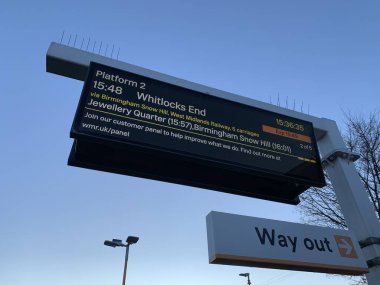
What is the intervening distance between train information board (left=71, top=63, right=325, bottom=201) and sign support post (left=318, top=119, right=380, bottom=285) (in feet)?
2.89

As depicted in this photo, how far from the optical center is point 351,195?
6.55 meters

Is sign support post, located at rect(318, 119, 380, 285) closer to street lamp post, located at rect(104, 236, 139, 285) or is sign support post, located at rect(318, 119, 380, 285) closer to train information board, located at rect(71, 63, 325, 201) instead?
train information board, located at rect(71, 63, 325, 201)

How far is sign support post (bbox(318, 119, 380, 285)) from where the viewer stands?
Result: 19.2 feet

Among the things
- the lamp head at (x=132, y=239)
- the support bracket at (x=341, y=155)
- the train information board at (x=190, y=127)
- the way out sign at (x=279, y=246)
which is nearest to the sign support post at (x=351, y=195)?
the support bracket at (x=341, y=155)

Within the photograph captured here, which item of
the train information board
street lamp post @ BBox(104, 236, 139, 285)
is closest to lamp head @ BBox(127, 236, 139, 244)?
street lamp post @ BBox(104, 236, 139, 285)

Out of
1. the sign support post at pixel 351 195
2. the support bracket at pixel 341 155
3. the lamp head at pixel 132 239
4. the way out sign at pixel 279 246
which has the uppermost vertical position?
the lamp head at pixel 132 239

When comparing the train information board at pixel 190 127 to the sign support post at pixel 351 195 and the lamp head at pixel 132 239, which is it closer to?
the sign support post at pixel 351 195

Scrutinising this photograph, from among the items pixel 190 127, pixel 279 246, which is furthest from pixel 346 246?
pixel 190 127

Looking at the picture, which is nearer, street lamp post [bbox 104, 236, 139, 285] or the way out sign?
the way out sign

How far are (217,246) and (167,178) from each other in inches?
55.4

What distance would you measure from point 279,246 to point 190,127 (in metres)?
2.06

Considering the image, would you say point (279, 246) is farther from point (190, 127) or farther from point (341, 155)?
point (341, 155)

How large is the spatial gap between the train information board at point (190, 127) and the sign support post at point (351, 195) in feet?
2.89

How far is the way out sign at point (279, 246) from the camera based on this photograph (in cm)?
455
